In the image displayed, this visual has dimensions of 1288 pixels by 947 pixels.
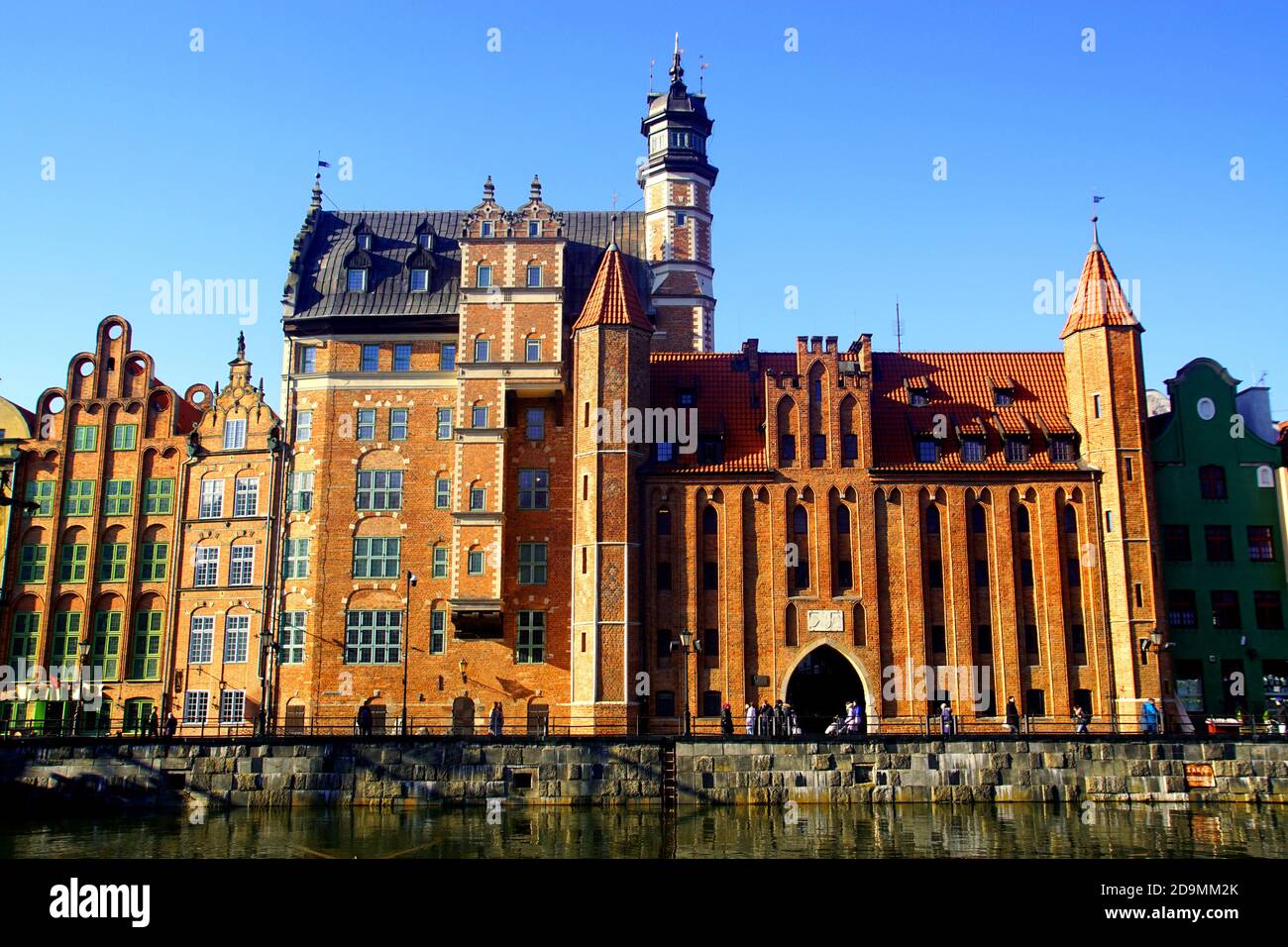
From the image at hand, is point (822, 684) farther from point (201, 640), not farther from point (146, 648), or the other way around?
point (146, 648)

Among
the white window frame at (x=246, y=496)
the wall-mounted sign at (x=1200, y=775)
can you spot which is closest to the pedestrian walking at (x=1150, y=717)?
the wall-mounted sign at (x=1200, y=775)

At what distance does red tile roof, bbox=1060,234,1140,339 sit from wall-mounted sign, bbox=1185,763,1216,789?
64.1 feet

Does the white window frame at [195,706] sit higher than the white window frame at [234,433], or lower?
lower

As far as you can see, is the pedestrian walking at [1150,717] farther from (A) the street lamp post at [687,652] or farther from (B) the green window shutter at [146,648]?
(B) the green window shutter at [146,648]

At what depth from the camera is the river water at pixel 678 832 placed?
29.4 m

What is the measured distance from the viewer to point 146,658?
180 ft

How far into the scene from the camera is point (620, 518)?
48812 mm

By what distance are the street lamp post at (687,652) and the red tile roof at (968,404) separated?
11876 millimetres

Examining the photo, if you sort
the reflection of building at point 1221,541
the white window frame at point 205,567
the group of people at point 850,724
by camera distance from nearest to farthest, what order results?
1. the group of people at point 850,724
2. the reflection of building at point 1221,541
3. the white window frame at point 205,567

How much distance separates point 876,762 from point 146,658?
34518 millimetres

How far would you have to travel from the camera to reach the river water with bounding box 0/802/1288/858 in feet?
96.5

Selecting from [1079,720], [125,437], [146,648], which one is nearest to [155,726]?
[146,648]

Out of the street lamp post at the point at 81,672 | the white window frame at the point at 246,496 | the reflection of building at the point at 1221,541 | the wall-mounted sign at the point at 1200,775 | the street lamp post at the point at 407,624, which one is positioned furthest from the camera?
the white window frame at the point at 246,496
